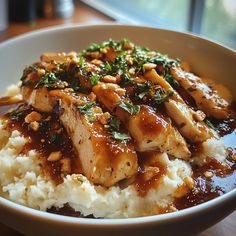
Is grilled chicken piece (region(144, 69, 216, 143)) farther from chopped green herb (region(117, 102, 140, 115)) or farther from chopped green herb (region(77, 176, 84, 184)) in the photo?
chopped green herb (region(77, 176, 84, 184))

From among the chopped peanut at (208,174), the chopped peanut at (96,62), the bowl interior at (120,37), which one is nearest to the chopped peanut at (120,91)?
the chopped peanut at (96,62)

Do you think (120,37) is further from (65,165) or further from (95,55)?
(65,165)

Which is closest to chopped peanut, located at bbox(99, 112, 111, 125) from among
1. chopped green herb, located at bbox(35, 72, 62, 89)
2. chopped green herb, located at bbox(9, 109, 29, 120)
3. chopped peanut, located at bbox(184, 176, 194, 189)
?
chopped green herb, located at bbox(35, 72, 62, 89)

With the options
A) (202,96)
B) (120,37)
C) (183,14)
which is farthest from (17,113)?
(183,14)

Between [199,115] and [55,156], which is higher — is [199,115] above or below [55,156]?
above

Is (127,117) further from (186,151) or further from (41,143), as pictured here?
(41,143)

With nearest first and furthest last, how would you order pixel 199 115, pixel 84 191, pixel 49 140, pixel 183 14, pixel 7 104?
pixel 84 191 → pixel 49 140 → pixel 199 115 → pixel 7 104 → pixel 183 14
